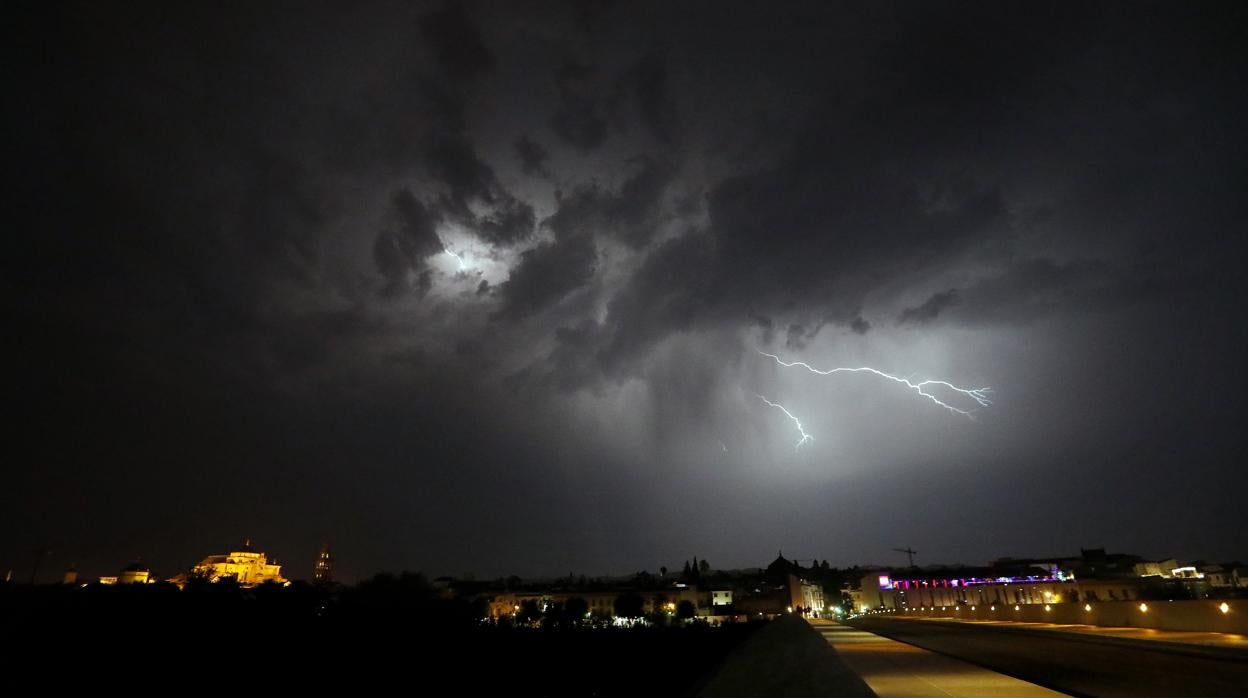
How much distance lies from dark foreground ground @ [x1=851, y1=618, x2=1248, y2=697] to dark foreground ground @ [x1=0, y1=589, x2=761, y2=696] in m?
16.1

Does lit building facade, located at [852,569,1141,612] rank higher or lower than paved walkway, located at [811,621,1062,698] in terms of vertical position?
lower

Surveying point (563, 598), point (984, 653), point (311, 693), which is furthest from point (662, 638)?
point (563, 598)

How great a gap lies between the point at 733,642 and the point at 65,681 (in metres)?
28.6

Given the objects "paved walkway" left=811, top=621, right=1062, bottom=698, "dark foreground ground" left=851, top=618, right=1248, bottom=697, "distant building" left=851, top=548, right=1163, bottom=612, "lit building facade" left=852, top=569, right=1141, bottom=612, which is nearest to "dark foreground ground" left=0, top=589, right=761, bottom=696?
"paved walkway" left=811, top=621, right=1062, bottom=698

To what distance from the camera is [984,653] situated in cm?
2839

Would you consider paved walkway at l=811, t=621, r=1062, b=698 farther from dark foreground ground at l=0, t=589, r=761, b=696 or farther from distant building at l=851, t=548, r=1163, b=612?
distant building at l=851, t=548, r=1163, b=612

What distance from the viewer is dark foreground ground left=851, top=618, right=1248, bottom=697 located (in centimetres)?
1650

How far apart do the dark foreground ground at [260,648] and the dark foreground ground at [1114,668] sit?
1609 centimetres

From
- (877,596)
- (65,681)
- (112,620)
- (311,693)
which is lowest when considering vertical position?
(877,596)

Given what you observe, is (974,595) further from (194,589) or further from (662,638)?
(194,589)

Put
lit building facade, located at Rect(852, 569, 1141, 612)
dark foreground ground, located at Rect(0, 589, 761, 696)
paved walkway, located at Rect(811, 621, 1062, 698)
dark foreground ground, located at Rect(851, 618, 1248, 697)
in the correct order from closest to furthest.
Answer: dark foreground ground, located at Rect(0, 589, 761, 696), paved walkway, located at Rect(811, 621, 1062, 698), dark foreground ground, located at Rect(851, 618, 1248, 697), lit building facade, located at Rect(852, 569, 1141, 612)

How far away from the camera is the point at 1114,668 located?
70.5 feet

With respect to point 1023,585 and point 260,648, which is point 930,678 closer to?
point 260,648

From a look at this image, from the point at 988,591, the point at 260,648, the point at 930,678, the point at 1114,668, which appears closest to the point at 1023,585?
the point at 988,591
